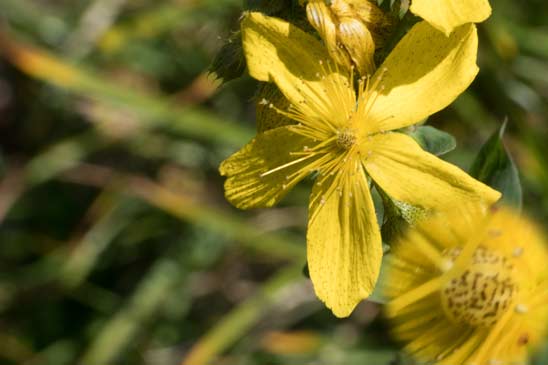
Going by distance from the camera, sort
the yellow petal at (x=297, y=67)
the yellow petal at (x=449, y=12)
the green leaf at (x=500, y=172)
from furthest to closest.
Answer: the green leaf at (x=500, y=172) → the yellow petal at (x=297, y=67) → the yellow petal at (x=449, y=12)

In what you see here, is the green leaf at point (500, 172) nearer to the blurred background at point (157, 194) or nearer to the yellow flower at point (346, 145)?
the yellow flower at point (346, 145)

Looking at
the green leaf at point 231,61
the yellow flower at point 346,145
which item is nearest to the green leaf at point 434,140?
the yellow flower at point 346,145

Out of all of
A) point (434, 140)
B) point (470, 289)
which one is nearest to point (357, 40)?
point (434, 140)

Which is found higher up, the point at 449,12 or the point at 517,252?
the point at 449,12

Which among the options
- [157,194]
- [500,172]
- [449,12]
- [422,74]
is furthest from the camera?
[157,194]

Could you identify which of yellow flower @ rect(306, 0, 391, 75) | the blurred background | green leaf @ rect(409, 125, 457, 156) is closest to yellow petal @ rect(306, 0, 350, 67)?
yellow flower @ rect(306, 0, 391, 75)

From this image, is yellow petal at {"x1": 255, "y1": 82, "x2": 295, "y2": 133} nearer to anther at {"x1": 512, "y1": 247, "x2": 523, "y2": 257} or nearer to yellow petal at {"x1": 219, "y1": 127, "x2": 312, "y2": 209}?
yellow petal at {"x1": 219, "y1": 127, "x2": 312, "y2": 209}

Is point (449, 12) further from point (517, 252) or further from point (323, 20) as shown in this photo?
point (517, 252)
